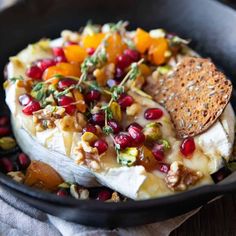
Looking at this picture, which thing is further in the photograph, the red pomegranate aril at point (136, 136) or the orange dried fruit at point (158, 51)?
the orange dried fruit at point (158, 51)

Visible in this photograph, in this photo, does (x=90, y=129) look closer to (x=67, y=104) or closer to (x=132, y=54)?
(x=67, y=104)

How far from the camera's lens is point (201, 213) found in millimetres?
3486

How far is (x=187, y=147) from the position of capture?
11.0ft

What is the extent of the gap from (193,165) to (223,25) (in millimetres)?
1528

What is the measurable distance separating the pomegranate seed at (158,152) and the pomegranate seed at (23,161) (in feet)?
3.03

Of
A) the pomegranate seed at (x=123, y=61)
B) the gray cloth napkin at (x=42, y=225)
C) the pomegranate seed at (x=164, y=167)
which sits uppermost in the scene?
the pomegranate seed at (x=123, y=61)

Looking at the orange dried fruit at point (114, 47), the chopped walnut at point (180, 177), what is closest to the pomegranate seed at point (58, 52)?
the orange dried fruit at point (114, 47)

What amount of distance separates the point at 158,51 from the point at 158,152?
1.01m

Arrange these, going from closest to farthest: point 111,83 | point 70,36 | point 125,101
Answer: point 125,101, point 111,83, point 70,36

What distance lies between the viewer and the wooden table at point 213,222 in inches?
133

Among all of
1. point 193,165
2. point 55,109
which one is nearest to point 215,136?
point 193,165

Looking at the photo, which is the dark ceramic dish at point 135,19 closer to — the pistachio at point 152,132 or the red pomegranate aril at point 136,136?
the pistachio at point 152,132

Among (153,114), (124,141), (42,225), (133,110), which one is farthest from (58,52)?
(42,225)

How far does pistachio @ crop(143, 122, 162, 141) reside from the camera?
337 centimetres
